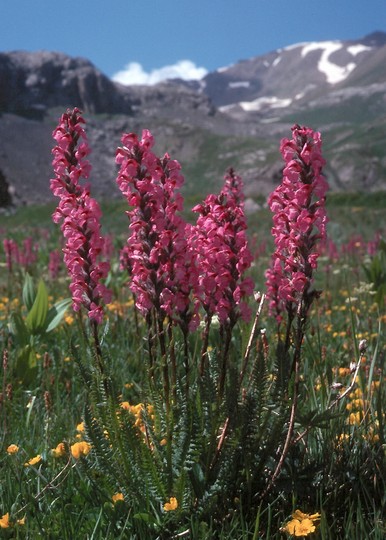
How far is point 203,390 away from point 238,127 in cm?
17212

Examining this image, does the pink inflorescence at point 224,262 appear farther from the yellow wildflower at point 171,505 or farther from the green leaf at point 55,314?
the green leaf at point 55,314

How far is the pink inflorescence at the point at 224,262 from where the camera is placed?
2098 millimetres

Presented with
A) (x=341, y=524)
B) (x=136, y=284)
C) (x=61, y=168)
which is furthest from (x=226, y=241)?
(x=341, y=524)

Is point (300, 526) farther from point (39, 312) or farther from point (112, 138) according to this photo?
point (112, 138)

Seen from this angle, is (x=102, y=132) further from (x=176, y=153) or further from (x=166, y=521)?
(x=166, y=521)

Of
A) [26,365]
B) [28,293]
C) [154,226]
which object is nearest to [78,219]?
[154,226]

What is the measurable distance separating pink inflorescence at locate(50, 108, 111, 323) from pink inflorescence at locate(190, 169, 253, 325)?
0.37 metres

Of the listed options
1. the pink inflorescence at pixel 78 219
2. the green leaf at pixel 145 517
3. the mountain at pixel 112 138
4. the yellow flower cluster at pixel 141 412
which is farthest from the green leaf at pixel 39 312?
the mountain at pixel 112 138

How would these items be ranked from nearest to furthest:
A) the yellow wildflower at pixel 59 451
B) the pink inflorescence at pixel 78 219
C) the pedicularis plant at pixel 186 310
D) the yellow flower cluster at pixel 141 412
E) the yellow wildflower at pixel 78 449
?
1. the pedicularis plant at pixel 186 310
2. the pink inflorescence at pixel 78 219
3. the yellow flower cluster at pixel 141 412
4. the yellow wildflower at pixel 78 449
5. the yellow wildflower at pixel 59 451

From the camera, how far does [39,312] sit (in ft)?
14.7

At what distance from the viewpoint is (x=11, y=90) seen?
111125 mm

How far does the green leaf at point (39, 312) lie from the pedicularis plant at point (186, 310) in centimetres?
228

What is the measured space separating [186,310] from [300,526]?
0.83 metres

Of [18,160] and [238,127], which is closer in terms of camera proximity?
[18,160]
